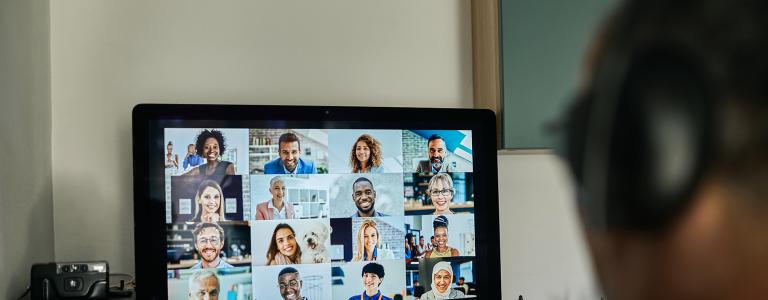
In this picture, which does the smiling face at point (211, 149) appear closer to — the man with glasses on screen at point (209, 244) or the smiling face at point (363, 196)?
the man with glasses on screen at point (209, 244)

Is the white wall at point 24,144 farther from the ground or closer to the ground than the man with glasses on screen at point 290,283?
farther from the ground

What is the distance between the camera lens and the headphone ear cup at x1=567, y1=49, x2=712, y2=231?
0.13 meters

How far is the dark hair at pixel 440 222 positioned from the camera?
1317mm

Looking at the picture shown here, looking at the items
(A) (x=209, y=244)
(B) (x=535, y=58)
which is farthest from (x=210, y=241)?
(B) (x=535, y=58)

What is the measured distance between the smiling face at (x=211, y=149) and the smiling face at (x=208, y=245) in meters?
0.12

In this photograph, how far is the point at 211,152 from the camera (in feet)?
3.99

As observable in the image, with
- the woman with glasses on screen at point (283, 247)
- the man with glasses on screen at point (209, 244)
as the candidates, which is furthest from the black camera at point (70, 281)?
the woman with glasses on screen at point (283, 247)

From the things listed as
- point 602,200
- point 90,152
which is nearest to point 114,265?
point 90,152

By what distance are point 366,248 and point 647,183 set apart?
45.7 inches

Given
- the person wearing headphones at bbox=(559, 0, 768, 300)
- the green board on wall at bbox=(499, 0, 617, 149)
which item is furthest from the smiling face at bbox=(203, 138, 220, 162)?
the person wearing headphones at bbox=(559, 0, 768, 300)

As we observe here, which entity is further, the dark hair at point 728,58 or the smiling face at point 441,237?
the smiling face at point 441,237

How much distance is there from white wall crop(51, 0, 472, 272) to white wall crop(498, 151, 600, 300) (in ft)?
0.72

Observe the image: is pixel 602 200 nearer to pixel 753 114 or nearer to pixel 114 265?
pixel 753 114

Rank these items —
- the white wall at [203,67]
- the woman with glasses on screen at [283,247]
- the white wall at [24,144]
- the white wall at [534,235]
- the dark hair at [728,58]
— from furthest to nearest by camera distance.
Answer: the white wall at [534,235] < the white wall at [203,67] < the woman with glasses on screen at [283,247] < the white wall at [24,144] < the dark hair at [728,58]
